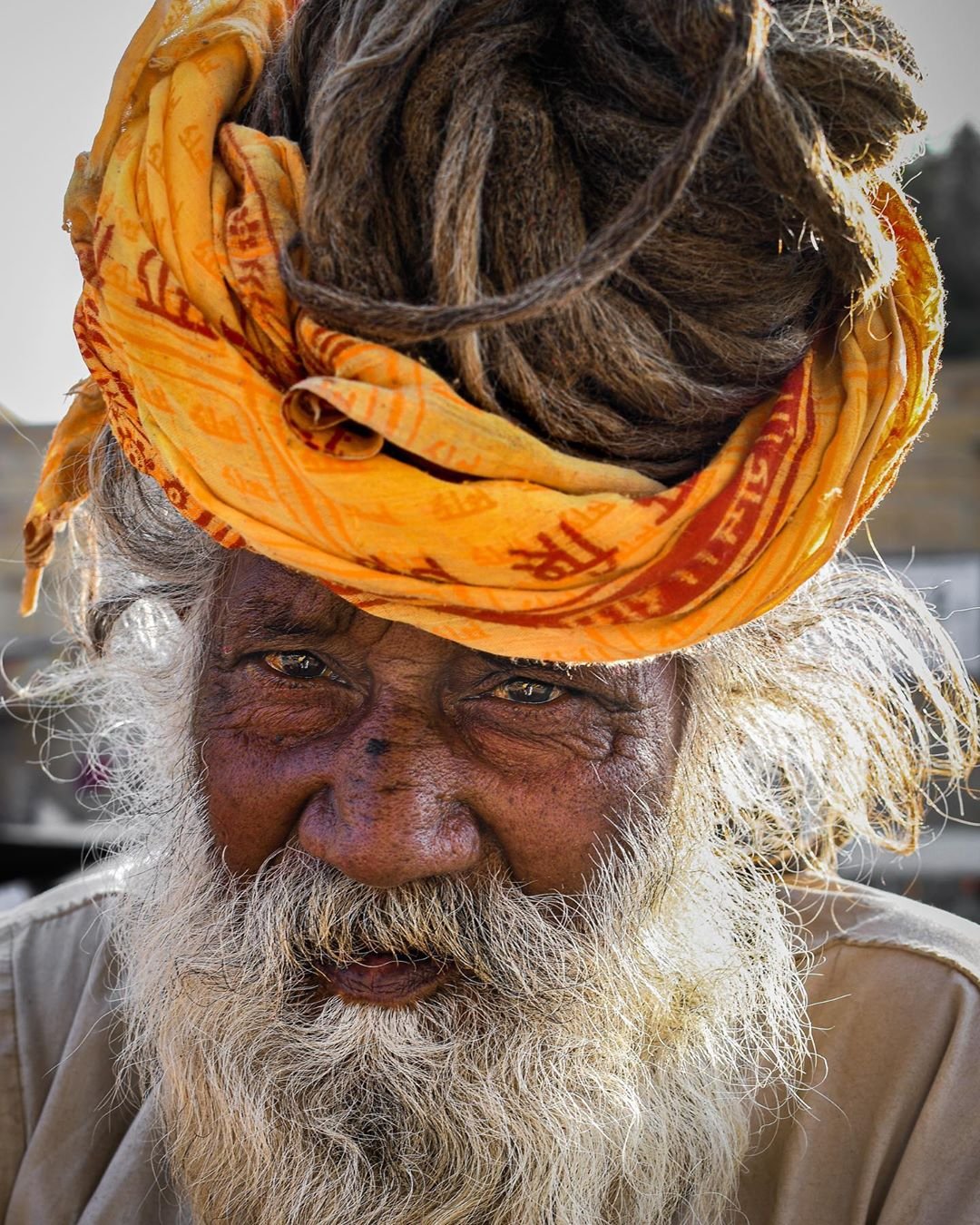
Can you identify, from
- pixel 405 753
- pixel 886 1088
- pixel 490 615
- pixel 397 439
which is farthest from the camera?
pixel 886 1088

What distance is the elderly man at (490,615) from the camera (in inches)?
56.4

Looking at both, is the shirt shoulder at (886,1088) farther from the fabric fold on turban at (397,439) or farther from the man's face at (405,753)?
the fabric fold on turban at (397,439)

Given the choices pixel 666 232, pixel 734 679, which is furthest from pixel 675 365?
pixel 734 679

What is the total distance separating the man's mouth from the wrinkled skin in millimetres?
158

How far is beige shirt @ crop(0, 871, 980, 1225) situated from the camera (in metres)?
1.94

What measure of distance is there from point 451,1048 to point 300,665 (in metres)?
0.61

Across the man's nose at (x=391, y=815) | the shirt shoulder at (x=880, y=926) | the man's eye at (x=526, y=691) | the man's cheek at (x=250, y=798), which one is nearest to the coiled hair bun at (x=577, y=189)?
the man's eye at (x=526, y=691)

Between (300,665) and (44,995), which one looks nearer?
(300,665)

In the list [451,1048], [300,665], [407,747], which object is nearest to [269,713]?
[300,665]

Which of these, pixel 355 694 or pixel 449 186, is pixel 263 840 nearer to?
pixel 355 694

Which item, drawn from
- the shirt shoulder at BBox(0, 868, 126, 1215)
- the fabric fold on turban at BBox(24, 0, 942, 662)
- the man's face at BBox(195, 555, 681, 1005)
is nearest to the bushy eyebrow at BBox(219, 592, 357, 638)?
the man's face at BBox(195, 555, 681, 1005)

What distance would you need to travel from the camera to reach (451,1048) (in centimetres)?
170

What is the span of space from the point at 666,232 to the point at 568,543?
0.41m

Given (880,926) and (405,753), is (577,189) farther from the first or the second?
(880,926)
